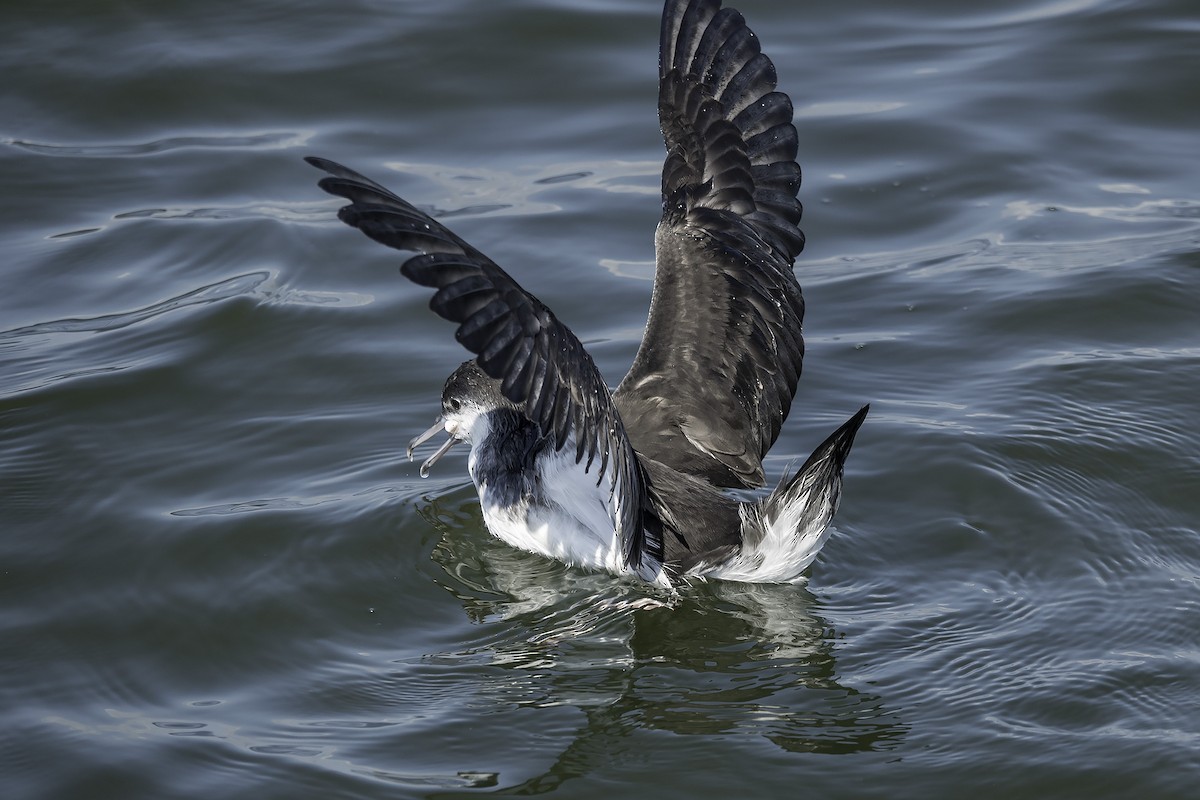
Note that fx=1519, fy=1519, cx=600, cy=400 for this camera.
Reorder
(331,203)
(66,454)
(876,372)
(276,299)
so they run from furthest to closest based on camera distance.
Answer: (331,203) < (276,299) < (876,372) < (66,454)

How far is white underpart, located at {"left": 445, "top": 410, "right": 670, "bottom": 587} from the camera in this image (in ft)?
19.1

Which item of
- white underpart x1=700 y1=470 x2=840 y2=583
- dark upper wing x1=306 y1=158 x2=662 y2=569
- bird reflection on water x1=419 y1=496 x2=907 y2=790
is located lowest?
bird reflection on water x1=419 y1=496 x2=907 y2=790

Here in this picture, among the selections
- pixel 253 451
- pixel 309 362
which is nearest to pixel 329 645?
pixel 253 451

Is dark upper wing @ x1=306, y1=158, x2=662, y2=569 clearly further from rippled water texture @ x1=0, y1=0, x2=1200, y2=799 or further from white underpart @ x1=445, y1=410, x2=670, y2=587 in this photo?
rippled water texture @ x1=0, y1=0, x2=1200, y2=799

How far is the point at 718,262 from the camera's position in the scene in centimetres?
621

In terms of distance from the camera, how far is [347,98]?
10.4 meters

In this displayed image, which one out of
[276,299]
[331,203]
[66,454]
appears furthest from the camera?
[331,203]

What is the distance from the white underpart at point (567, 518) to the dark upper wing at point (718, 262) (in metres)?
0.49

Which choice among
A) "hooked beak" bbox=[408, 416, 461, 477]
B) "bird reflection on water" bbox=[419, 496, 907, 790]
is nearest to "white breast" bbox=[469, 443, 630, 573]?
"bird reflection on water" bbox=[419, 496, 907, 790]

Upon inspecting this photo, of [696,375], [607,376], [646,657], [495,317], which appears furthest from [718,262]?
[495,317]

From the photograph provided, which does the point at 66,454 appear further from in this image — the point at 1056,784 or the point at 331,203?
the point at 1056,784

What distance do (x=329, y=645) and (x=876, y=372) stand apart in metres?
3.20

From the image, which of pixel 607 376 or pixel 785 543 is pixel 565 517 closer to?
pixel 785 543

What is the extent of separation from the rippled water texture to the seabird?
0.26 meters
